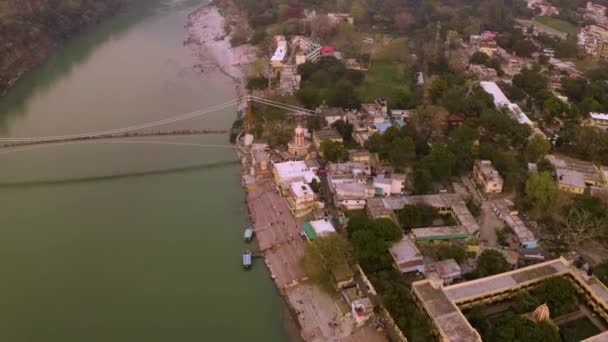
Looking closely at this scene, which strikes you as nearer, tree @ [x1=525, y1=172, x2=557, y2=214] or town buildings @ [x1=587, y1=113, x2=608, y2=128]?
tree @ [x1=525, y1=172, x2=557, y2=214]

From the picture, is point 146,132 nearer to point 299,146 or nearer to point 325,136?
point 299,146

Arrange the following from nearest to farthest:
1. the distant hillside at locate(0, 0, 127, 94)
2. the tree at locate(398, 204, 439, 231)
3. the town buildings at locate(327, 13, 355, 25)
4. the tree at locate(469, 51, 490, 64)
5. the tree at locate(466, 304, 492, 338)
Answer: the tree at locate(466, 304, 492, 338)
the tree at locate(398, 204, 439, 231)
the tree at locate(469, 51, 490, 64)
the distant hillside at locate(0, 0, 127, 94)
the town buildings at locate(327, 13, 355, 25)

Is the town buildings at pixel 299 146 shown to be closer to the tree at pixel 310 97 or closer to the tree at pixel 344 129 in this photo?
the tree at pixel 344 129

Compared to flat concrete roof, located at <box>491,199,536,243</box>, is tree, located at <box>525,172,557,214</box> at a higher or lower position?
higher

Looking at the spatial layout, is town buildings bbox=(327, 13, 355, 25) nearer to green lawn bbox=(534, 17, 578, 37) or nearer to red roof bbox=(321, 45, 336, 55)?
red roof bbox=(321, 45, 336, 55)

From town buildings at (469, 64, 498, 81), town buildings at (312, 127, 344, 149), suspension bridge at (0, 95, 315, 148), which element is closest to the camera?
town buildings at (312, 127, 344, 149)

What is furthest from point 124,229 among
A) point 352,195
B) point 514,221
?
point 514,221

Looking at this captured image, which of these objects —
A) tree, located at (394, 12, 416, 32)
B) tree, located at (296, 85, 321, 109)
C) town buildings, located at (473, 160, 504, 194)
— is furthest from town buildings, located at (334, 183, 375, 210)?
tree, located at (394, 12, 416, 32)

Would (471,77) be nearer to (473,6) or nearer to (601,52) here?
(601,52)

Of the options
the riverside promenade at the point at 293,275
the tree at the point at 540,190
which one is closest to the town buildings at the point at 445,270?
the riverside promenade at the point at 293,275
